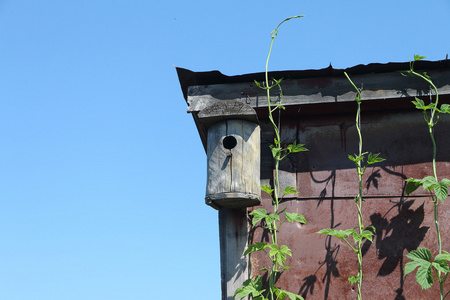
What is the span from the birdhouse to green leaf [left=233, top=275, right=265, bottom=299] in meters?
0.57

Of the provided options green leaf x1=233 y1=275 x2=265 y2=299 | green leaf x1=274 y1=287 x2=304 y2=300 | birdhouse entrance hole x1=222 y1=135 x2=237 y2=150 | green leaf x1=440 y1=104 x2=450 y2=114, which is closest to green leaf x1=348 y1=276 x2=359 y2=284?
green leaf x1=274 y1=287 x2=304 y2=300

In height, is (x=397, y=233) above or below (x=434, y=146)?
below

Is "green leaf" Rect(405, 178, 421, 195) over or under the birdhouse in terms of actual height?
under

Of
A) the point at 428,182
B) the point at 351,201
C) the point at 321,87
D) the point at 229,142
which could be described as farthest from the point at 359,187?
the point at 229,142

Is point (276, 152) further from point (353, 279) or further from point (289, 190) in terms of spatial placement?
point (353, 279)

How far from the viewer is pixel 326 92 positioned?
5.30m

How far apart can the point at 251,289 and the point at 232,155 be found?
0.99 metres

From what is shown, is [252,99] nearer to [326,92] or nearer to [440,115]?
[326,92]

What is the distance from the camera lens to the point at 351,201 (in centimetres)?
516

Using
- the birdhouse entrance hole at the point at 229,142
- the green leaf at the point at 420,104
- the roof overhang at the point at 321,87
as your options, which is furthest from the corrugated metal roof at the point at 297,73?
the birdhouse entrance hole at the point at 229,142

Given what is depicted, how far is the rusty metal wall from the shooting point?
195 inches

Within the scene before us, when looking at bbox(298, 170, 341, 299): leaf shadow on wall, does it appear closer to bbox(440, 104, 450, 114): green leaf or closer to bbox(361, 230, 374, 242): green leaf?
bbox(361, 230, 374, 242): green leaf

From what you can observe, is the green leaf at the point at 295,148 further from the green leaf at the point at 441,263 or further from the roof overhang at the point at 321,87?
the green leaf at the point at 441,263

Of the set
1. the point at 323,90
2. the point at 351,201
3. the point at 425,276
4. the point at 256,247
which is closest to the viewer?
the point at 425,276
